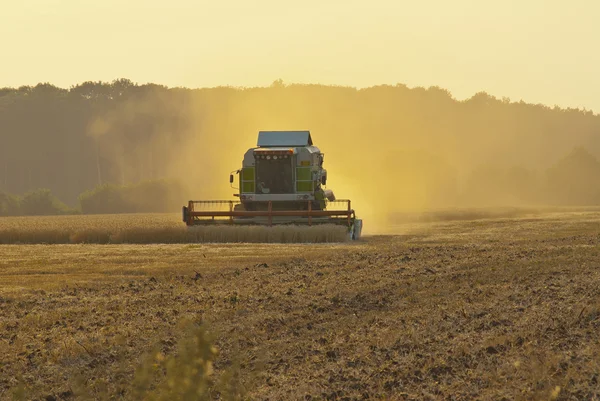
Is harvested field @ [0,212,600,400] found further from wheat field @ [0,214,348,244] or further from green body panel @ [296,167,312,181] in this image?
green body panel @ [296,167,312,181]

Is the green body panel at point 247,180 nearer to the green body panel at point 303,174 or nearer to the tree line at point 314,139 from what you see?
the green body panel at point 303,174

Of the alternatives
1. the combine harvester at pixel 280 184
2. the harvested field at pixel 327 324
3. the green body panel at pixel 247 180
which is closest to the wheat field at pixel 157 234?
the combine harvester at pixel 280 184

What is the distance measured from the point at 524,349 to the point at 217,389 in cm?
341

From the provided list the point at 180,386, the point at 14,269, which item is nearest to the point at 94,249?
the point at 14,269

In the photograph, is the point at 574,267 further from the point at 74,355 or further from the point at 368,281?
the point at 74,355

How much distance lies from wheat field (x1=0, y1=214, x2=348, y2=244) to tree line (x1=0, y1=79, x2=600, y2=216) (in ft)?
82.6

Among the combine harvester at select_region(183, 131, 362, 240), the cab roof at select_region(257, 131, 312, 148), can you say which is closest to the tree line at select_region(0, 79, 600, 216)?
the cab roof at select_region(257, 131, 312, 148)

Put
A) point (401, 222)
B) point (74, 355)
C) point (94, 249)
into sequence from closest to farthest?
point (74, 355) < point (94, 249) < point (401, 222)

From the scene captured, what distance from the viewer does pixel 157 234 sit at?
35281mm

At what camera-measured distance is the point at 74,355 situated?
12.5 metres

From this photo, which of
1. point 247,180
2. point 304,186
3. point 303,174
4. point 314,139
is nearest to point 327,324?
point 304,186

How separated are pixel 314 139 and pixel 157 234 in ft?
194

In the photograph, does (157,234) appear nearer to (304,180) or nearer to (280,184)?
(280,184)

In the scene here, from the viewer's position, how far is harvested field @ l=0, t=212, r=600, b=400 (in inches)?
404
